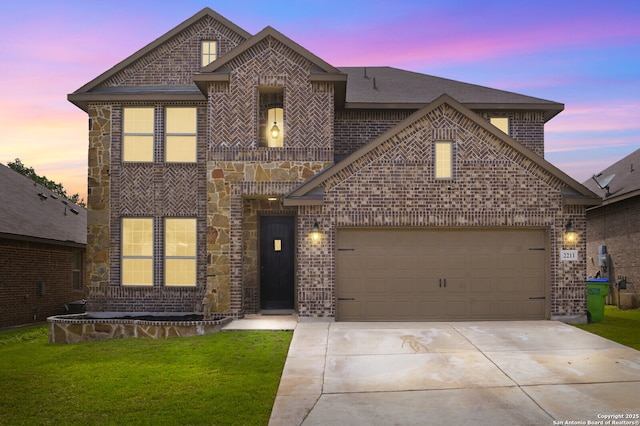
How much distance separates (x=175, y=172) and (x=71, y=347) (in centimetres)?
575

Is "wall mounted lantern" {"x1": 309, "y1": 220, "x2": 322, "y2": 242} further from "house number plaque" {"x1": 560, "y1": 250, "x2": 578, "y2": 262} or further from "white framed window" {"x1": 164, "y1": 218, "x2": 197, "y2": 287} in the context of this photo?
"house number plaque" {"x1": 560, "y1": 250, "x2": 578, "y2": 262}

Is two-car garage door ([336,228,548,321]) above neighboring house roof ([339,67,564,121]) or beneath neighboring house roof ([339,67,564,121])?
beneath

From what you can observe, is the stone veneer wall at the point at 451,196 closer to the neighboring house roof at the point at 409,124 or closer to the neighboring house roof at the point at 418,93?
the neighboring house roof at the point at 409,124

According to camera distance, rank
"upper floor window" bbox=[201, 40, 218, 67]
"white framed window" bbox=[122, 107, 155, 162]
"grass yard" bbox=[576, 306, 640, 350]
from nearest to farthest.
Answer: "grass yard" bbox=[576, 306, 640, 350], "white framed window" bbox=[122, 107, 155, 162], "upper floor window" bbox=[201, 40, 218, 67]

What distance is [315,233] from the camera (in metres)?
13.7

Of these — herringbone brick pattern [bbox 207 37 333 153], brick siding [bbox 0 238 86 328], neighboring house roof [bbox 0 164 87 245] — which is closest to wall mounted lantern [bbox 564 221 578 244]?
herringbone brick pattern [bbox 207 37 333 153]

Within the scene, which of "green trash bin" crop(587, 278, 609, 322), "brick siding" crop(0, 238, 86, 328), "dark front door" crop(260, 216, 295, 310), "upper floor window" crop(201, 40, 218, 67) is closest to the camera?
"green trash bin" crop(587, 278, 609, 322)

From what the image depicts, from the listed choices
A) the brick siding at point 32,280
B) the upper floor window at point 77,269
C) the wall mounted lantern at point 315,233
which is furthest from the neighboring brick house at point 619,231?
the upper floor window at point 77,269

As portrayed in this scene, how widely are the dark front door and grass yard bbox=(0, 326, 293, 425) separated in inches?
122

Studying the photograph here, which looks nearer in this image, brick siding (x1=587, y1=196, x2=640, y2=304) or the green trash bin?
the green trash bin

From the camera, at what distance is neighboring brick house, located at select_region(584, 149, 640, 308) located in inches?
775

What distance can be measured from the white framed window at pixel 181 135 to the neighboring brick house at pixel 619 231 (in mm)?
15250

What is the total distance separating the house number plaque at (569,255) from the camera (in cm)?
1377

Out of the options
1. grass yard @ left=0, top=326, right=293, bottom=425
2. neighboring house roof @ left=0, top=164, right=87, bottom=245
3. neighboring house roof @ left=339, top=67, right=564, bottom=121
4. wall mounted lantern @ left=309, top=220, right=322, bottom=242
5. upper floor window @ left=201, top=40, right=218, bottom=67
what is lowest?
grass yard @ left=0, top=326, right=293, bottom=425
